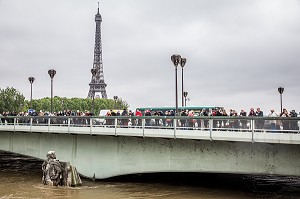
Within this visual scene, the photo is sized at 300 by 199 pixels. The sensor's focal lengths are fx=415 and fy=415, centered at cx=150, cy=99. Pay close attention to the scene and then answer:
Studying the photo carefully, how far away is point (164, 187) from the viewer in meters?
28.3

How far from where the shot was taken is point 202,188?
2748 centimetres

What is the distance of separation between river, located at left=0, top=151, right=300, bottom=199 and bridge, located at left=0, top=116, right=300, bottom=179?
1.56 m

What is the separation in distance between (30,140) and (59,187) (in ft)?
22.5

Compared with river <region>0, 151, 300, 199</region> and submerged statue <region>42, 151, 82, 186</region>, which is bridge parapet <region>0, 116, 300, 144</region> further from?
river <region>0, 151, 300, 199</region>

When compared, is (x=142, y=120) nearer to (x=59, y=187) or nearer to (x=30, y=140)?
(x=59, y=187)

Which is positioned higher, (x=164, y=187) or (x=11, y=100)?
(x=11, y=100)

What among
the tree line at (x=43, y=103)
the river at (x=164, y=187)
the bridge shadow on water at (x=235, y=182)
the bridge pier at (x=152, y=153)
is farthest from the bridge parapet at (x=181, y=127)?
the tree line at (x=43, y=103)

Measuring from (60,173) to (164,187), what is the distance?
721 cm

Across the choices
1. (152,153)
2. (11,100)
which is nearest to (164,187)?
(152,153)

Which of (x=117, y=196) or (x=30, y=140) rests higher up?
(x=30, y=140)

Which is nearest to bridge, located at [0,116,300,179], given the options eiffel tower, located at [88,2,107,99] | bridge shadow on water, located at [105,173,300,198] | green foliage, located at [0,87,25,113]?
bridge shadow on water, located at [105,173,300,198]

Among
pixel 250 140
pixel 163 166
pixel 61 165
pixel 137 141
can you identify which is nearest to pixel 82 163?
pixel 61 165

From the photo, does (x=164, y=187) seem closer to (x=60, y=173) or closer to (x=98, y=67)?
(x=60, y=173)

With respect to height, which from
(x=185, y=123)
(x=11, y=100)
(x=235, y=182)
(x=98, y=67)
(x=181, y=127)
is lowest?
(x=235, y=182)
